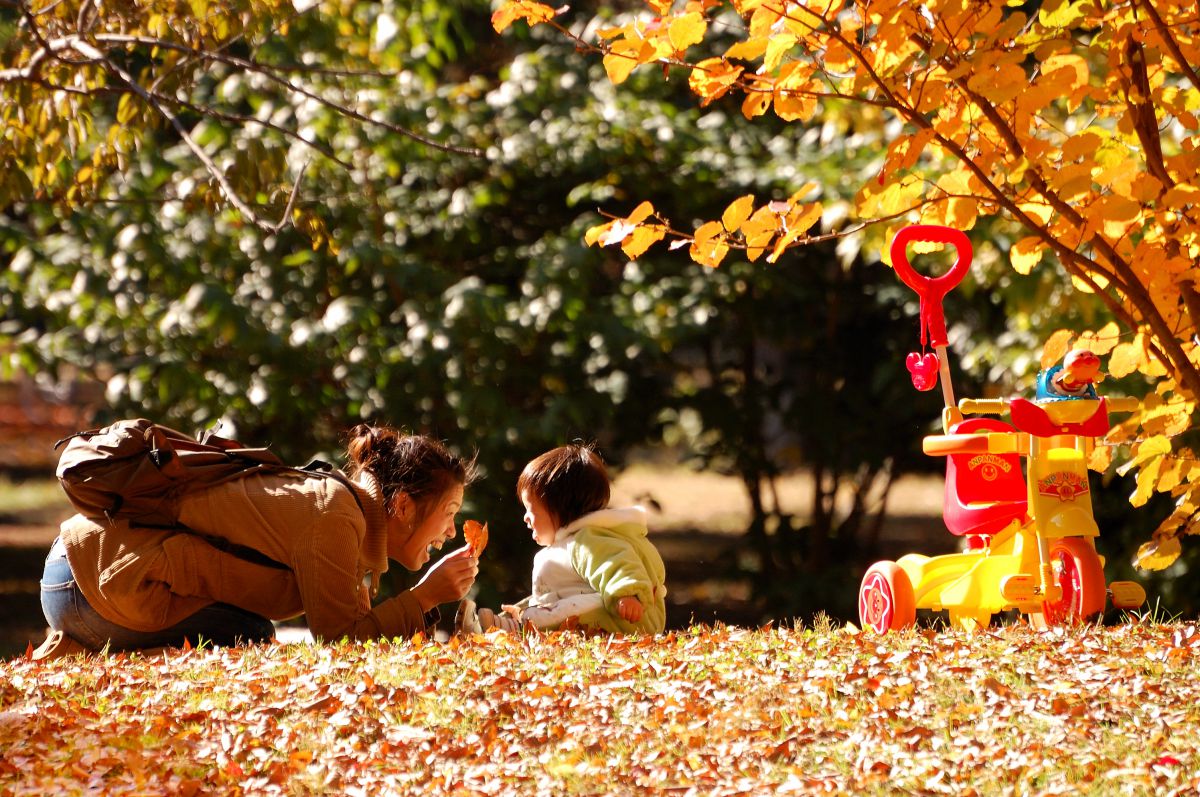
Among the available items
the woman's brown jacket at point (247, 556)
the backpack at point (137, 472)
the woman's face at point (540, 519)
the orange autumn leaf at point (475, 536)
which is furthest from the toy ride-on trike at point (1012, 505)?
the backpack at point (137, 472)

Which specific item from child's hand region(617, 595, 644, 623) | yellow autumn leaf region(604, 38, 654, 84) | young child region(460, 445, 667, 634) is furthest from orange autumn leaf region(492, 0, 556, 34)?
child's hand region(617, 595, 644, 623)

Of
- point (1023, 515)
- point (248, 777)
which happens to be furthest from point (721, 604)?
point (248, 777)

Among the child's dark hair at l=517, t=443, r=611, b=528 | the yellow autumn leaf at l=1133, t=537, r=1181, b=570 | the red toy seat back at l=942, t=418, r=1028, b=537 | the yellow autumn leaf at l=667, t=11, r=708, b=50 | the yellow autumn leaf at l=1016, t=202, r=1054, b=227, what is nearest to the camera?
the yellow autumn leaf at l=667, t=11, r=708, b=50

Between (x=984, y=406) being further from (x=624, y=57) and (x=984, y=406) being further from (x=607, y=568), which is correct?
(x=624, y=57)

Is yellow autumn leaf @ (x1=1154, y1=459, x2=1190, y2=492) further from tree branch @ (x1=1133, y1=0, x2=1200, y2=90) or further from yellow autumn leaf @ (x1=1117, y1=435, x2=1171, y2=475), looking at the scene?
tree branch @ (x1=1133, y1=0, x2=1200, y2=90)

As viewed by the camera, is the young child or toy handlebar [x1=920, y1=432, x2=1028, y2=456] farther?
the young child

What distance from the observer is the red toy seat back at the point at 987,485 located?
12.9 feet

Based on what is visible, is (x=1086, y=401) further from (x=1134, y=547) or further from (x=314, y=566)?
(x=1134, y=547)

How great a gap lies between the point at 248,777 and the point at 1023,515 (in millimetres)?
2238

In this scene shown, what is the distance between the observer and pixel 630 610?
13.7 ft

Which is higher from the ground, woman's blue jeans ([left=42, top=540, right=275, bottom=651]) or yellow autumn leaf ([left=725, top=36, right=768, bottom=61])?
yellow autumn leaf ([left=725, top=36, right=768, bottom=61])

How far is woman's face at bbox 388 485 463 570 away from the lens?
4.05m

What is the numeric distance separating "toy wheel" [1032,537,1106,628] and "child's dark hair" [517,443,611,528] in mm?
1356

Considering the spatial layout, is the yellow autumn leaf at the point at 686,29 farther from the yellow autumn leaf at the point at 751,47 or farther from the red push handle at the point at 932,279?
the red push handle at the point at 932,279
